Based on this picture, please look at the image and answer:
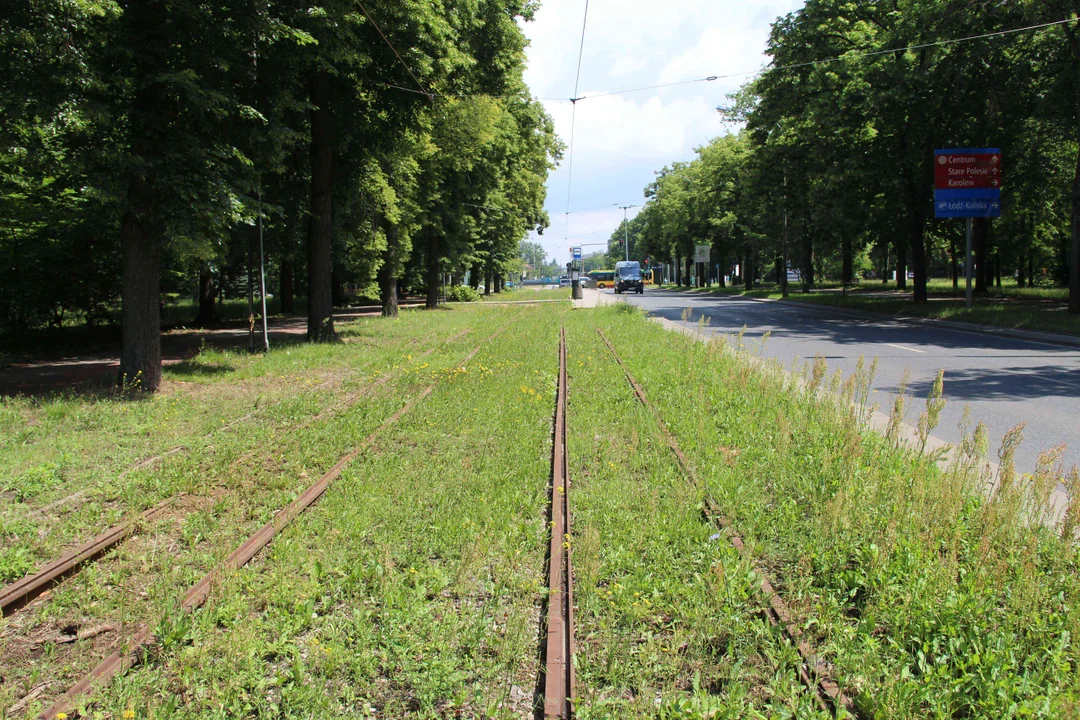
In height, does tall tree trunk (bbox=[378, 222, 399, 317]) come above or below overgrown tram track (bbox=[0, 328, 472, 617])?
above

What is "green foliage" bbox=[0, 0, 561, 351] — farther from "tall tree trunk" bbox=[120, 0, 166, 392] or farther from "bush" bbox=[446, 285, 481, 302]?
"bush" bbox=[446, 285, 481, 302]

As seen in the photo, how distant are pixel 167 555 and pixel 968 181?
2664cm

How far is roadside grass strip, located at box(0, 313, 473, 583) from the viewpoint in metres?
5.73

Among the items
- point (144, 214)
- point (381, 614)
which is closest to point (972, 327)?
point (144, 214)

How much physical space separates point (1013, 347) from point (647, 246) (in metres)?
109

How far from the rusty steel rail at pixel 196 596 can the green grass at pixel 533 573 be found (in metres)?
0.09

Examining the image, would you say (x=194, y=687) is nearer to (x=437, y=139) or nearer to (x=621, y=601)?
(x=621, y=601)

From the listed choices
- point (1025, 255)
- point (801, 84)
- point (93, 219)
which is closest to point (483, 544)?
point (93, 219)

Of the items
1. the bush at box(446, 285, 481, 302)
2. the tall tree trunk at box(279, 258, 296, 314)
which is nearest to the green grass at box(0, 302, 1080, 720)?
the tall tree trunk at box(279, 258, 296, 314)

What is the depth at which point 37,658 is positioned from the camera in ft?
12.5

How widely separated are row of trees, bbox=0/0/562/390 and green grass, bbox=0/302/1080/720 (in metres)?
4.25

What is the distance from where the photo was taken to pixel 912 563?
4352mm

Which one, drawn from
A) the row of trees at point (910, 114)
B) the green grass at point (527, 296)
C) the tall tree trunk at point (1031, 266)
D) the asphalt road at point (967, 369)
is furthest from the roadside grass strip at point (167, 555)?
the tall tree trunk at point (1031, 266)

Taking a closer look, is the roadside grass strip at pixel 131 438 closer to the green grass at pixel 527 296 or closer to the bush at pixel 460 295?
the bush at pixel 460 295
